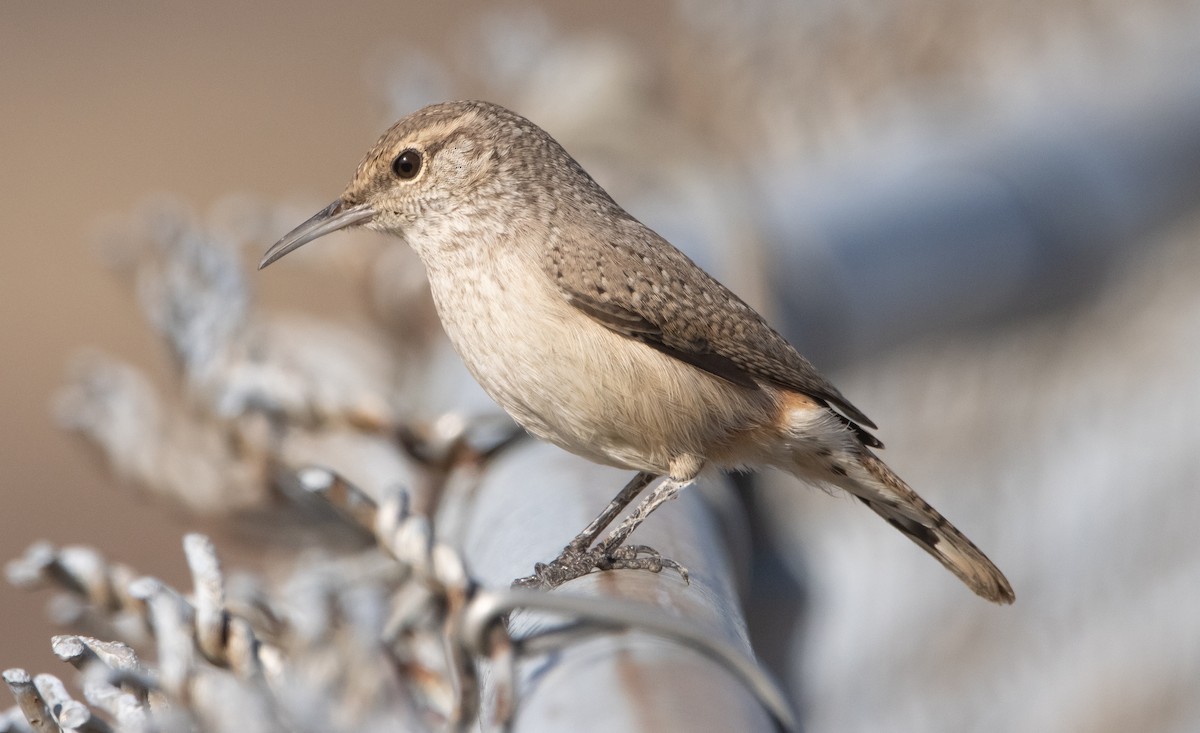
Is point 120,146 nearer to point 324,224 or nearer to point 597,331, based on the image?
point 324,224

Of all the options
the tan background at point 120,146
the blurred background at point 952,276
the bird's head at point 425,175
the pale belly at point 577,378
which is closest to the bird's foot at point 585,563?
the pale belly at point 577,378

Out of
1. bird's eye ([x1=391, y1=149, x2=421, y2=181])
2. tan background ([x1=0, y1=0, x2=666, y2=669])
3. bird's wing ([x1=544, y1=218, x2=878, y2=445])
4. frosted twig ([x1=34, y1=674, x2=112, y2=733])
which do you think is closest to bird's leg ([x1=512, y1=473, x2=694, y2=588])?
A: bird's wing ([x1=544, y1=218, x2=878, y2=445])

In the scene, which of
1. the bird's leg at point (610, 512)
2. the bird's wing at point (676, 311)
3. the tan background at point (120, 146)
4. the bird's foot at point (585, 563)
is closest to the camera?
the bird's foot at point (585, 563)

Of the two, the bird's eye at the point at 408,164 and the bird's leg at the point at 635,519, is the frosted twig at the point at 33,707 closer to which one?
the bird's leg at the point at 635,519

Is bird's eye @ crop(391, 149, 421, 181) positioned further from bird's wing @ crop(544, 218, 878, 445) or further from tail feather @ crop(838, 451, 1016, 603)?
tail feather @ crop(838, 451, 1016, 603)

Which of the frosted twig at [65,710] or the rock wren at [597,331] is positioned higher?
the rock wren at [597,331]

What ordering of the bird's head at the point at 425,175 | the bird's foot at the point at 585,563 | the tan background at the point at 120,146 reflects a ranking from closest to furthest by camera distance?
the bird's foot at the point at 585,563 < the bird's head at the point at 425,175 < the tan background at the point at 120,146
